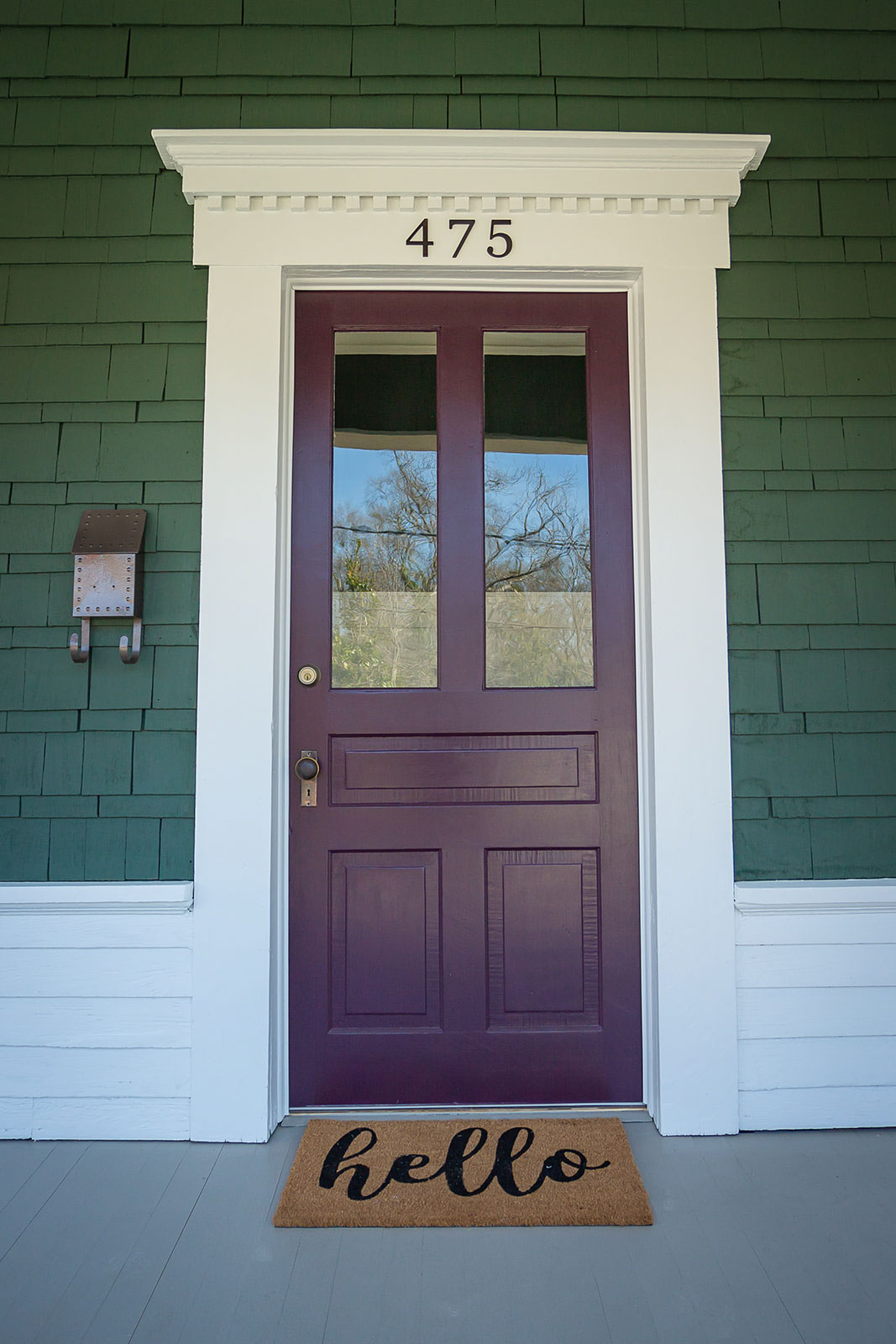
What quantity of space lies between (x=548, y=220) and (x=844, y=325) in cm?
88

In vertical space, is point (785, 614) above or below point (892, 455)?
below

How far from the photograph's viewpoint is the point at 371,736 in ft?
7.93

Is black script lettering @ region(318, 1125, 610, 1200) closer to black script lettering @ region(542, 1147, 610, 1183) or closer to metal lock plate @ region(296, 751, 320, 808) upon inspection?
black script lettering @ region(542, 1147, 610, 1183)

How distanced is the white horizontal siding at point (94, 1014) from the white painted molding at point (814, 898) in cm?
148

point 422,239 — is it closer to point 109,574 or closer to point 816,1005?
point 109,574

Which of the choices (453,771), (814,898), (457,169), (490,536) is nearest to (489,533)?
(490,536)

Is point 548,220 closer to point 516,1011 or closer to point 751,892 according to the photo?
point 751,892

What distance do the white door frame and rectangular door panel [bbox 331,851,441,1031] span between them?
0.16 m

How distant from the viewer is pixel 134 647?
7.61 ft

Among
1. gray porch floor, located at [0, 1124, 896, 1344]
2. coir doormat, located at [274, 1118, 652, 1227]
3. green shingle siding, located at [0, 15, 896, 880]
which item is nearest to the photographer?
gray porch floor, located at [0, 1124, 896, 1344]

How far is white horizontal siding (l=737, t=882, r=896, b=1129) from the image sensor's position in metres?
2.29

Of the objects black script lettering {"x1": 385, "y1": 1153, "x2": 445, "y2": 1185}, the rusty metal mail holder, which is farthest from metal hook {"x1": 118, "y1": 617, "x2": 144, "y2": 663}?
black script lettering {"x1": 385, "y1": 1153, "x2": 445, "y2": 1185}

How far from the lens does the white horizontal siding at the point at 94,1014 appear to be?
7.40ft

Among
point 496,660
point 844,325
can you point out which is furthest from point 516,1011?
point 844,325
